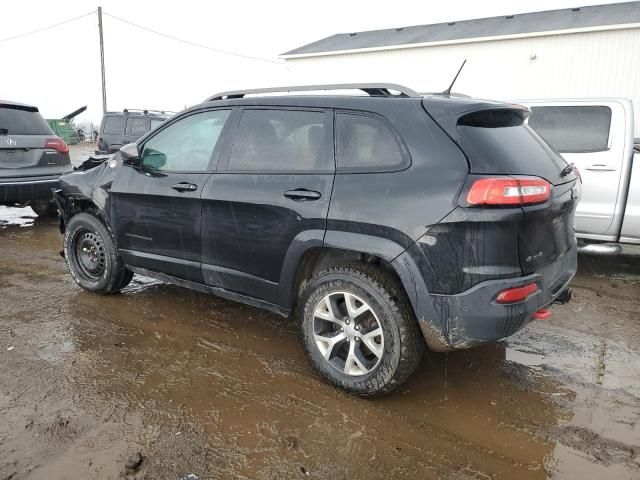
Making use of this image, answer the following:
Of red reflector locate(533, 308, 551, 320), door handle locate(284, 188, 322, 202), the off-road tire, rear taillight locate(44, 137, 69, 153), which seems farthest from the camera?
the off-road tire

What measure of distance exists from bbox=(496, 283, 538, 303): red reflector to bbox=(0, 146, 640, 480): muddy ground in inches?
29.1

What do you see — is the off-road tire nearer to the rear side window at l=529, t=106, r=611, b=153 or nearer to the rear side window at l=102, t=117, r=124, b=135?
the rear side window at l=102, t=117, r=124, b=135

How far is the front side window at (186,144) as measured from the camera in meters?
3.61

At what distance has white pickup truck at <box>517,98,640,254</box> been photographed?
521 cm

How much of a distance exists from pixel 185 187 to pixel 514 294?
2.37 metres

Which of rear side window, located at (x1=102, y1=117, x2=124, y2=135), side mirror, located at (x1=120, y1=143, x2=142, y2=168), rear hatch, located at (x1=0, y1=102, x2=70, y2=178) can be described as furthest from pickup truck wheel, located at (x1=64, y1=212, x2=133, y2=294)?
rear side window, located at (x1=102, y1=117, x2=124, y2=135)

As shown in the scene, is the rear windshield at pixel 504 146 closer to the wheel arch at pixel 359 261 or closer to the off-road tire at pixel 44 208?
the wheel arch at pixel 359 261

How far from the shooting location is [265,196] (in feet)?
10.2

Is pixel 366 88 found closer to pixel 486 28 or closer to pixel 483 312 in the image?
pixel 483 312

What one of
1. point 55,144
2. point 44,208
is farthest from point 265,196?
point 44,208

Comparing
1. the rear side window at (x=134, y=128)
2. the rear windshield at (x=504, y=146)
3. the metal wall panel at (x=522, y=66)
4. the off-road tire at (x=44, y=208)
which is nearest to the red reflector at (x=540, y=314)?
the rear windshield at (x=504, y=146)

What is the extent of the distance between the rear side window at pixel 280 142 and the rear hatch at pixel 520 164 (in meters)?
0.73

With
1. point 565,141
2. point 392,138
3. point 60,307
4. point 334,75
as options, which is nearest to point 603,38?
point 334,75

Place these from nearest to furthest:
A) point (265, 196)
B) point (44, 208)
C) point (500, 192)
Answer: point (500, 192), point (265, 196), point (44, 208)
